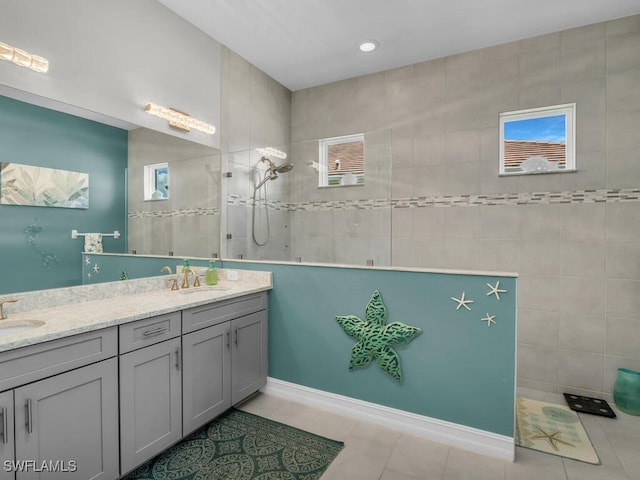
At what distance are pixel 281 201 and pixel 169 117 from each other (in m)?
1.12

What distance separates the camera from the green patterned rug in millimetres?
1801

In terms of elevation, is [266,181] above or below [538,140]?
below

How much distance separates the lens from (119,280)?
7.42 feet

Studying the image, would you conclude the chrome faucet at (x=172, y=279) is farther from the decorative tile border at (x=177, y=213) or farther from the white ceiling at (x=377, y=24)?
the white ceiling at (x=377, y=24)

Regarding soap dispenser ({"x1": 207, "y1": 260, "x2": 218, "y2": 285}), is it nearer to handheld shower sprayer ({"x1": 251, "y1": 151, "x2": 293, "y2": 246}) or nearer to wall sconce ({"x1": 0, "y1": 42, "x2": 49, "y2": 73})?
handheld shower sprayer ({"x1": 251, "y1": 151, "x2": 293, "y2": 246})

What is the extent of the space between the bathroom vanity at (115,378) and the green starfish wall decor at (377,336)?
797 millimetres

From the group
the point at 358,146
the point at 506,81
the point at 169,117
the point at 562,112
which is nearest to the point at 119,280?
the point at 169,117

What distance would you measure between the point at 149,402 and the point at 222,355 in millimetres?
547

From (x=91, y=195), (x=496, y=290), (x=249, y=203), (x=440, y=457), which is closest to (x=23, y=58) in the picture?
(x=91, y=195)

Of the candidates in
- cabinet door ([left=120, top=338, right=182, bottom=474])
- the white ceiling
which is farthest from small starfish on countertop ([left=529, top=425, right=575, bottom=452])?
the white ceiling

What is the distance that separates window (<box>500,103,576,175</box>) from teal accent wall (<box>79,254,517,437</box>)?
1.54 meters

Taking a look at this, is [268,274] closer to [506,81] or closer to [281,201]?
[281,201]

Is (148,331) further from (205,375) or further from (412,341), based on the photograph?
(412,341)

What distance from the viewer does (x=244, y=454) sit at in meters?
1.96
